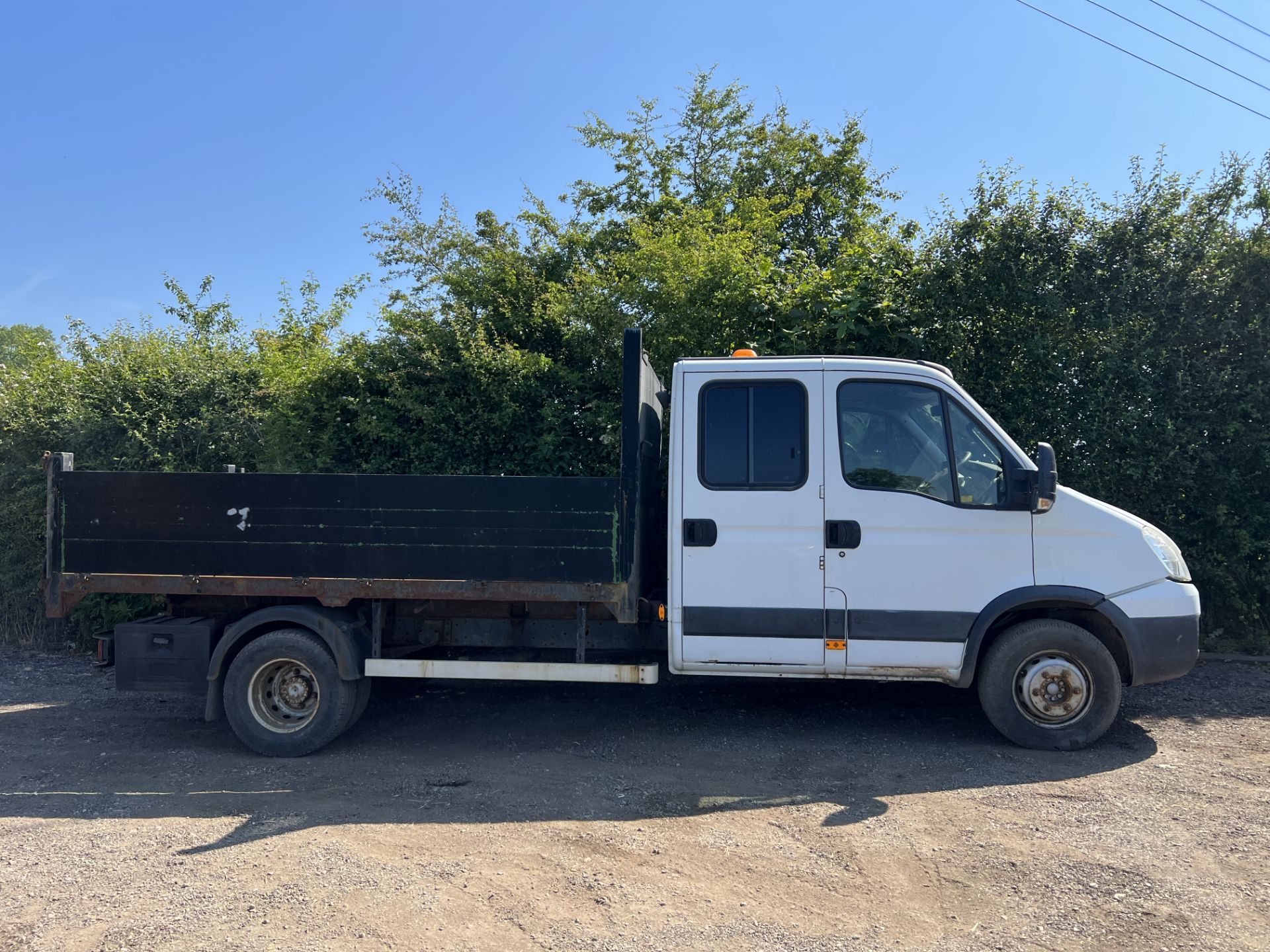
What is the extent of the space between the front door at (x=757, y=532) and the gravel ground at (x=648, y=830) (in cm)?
76

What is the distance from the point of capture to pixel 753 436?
17.9 ft

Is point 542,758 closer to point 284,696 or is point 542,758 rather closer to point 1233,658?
point 284,696

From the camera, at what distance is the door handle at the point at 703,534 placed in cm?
541

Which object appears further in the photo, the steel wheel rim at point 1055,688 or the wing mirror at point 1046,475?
the steel wheel rim at point 1055,688

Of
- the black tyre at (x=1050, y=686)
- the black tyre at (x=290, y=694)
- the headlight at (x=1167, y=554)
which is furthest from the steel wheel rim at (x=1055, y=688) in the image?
the black tyre at (x=290, y=694)

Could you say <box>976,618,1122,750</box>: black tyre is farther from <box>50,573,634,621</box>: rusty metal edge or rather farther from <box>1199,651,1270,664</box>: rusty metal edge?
<box>1199,651,1270,664</box>: rusty metal edge

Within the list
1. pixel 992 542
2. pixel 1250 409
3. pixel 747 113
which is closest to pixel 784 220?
pixel 747 113

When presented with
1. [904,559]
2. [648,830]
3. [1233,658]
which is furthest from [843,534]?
[1233,658]

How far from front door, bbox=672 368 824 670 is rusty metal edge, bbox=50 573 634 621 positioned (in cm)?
55

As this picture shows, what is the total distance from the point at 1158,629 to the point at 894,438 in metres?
1.92

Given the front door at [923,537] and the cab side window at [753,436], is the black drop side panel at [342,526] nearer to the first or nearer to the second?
the cab side window at [753,436]

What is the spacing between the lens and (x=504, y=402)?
8.33 m

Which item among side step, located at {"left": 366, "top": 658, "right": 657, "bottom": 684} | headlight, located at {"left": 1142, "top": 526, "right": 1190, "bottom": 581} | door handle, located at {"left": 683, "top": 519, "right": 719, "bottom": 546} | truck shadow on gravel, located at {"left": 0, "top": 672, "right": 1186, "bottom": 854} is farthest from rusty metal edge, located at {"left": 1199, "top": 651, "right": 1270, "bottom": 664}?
side step, located at {"left": 366, "top": 658, "right": 657, "bottom": 684}

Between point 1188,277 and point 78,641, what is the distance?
1101 centimetres
